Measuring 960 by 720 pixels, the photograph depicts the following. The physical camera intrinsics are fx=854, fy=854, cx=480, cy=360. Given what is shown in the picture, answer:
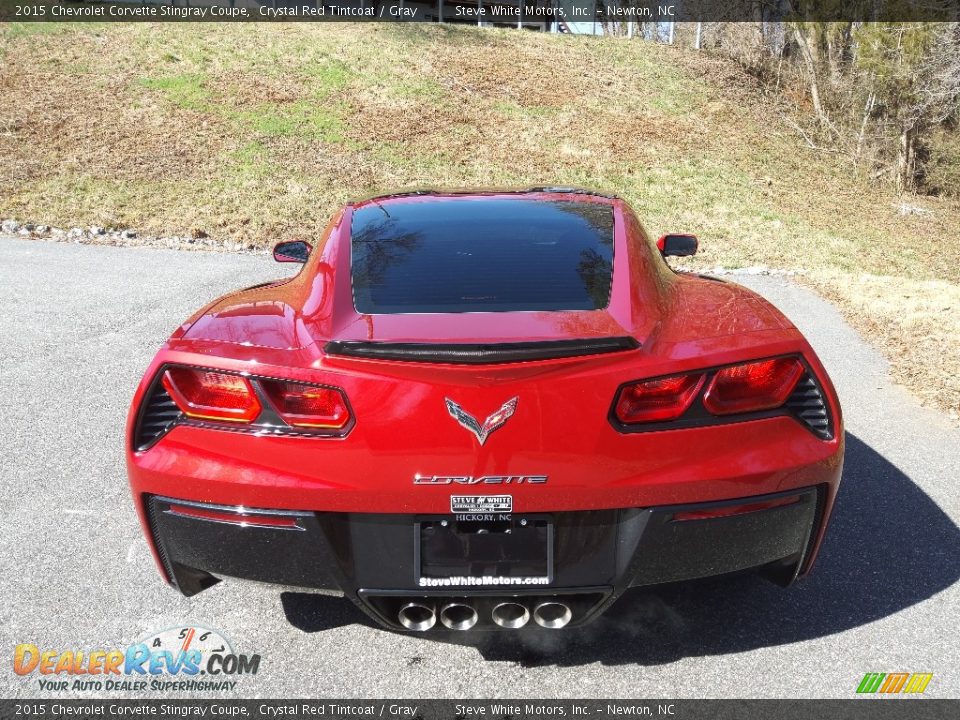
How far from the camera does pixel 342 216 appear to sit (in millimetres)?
3531

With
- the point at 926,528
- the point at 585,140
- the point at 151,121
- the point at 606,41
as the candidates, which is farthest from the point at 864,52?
the point at 926,528

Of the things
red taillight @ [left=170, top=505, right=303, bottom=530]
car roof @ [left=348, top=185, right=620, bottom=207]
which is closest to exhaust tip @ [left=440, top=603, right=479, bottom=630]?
red taillight @ [left=170, top=505, right=303, bottom=530]

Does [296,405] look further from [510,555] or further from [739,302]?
[739,302]

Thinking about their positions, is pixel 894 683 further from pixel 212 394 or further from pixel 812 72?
pixel 812 72

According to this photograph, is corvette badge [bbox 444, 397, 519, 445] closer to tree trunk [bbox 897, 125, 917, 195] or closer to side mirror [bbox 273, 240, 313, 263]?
side mirror [bbox 273, 240, 313, 263]

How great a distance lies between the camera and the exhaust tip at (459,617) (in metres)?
Answer: 2.38

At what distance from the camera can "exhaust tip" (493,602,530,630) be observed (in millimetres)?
2379

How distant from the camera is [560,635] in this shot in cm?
281

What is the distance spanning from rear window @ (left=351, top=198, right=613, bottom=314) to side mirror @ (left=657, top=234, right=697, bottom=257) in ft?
2.32

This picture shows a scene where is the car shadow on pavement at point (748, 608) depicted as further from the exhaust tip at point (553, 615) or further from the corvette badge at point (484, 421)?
the corvette badge at point (484, 421)

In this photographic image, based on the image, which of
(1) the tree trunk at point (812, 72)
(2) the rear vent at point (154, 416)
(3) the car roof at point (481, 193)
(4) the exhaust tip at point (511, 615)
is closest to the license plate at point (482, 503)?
(4) the exhaust tip at point (511, 615)

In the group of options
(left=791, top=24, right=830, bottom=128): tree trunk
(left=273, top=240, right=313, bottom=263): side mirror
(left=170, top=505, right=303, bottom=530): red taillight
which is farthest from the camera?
(left=791, top=24, right=830, bottom=128): tree trunk

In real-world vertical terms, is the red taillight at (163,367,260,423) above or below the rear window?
below

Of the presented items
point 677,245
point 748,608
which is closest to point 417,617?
point 748,608
